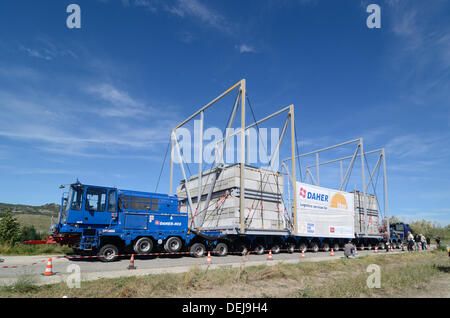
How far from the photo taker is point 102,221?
1448 centimetres

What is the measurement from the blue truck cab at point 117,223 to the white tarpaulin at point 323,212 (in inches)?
366

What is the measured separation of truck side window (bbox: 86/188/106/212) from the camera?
1434 cm

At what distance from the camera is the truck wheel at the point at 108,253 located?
1385cm

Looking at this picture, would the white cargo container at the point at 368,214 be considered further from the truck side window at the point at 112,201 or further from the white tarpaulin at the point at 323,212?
the truck side window at the point at 112,201

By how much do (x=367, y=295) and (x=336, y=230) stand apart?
18.8m

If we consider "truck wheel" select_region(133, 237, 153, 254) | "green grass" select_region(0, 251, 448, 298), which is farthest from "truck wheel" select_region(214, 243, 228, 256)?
"green grass" select_region(0, 251, 448, 298)

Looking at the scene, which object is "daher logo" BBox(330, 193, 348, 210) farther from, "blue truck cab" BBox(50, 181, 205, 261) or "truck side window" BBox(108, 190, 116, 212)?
"truck side window" BBox(108, 190, 116, 212)

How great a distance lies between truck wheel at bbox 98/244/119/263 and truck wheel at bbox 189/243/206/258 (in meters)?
4.48

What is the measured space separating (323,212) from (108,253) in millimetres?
17167

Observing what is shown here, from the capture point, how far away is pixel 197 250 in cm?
1725

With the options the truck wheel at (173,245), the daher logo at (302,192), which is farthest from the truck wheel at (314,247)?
the truck wheel at (173,245)

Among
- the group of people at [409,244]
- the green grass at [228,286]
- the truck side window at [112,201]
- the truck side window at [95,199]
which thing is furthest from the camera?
the group of people at [409,244]
